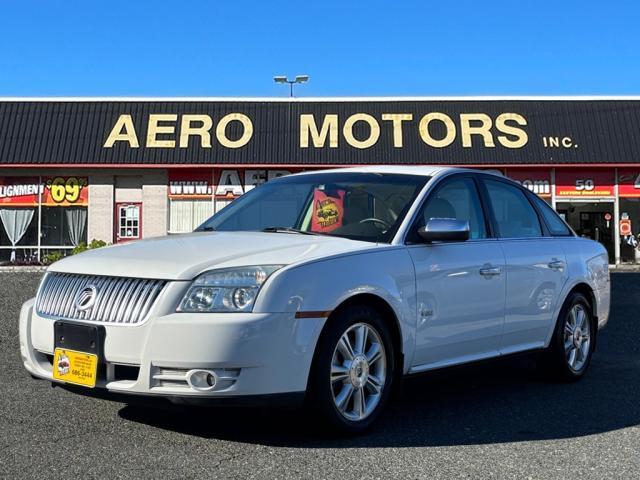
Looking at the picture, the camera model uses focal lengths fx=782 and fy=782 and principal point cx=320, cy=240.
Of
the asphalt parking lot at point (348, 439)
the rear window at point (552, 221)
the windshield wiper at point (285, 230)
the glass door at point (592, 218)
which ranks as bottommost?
the asphalt parking lot at point (348, 439)

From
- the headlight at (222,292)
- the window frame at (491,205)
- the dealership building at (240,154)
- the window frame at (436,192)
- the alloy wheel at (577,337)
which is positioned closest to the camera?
the headlight at (222,292)

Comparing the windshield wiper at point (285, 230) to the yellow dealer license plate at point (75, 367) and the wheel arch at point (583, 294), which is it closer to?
the yellow dealer license plate at point (75, 367)

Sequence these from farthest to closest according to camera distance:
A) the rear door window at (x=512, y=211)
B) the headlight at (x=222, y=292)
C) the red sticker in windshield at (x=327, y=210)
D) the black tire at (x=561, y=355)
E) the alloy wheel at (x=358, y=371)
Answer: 1. the black tire at (x=561, y=355)
2. the rear door window at (x=512, y=211)
3. the red sticker in windshield at (x=327, y=210)
4. the alloy wheel at (x=358, y=371)
5. the headlight at (x=222, y=292)

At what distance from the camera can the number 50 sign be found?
80.2ft

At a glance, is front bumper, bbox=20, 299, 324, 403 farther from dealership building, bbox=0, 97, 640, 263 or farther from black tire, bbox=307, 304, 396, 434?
dealership building, bbox=0, 97, 640, 263

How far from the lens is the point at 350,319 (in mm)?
4465

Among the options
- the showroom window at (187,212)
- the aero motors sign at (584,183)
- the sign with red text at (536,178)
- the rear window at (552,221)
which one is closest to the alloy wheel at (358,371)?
the rear window at (552,221)

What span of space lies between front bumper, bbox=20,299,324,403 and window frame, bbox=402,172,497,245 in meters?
1.19

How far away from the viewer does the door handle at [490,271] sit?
5.45 meters

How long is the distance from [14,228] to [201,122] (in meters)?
6.75

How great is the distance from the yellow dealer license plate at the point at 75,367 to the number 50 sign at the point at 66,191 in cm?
2093

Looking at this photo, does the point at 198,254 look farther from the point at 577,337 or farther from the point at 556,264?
the point at 577,337

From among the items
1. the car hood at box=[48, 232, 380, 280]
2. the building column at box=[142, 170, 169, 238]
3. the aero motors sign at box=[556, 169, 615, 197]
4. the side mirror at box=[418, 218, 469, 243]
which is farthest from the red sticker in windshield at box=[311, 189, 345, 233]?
the aero motors sign at box=[556, 169, 615, 197]

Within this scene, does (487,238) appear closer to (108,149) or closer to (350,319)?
(350,319)
